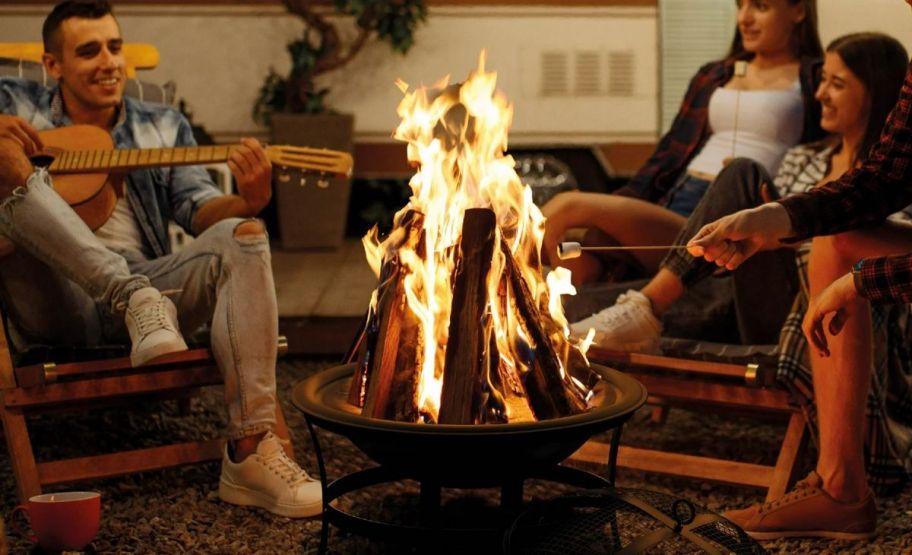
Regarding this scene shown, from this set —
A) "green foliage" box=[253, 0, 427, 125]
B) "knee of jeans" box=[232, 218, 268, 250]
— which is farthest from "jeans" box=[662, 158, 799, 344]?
"green foliage" box=[253, 0, 427, 125]

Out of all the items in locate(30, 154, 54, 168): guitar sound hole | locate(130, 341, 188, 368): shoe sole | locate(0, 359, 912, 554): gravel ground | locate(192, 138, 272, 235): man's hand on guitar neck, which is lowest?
locate(0, 359, 912, 554): gravel ground

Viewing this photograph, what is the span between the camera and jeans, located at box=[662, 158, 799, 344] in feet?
9.02

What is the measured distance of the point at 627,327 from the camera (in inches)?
106

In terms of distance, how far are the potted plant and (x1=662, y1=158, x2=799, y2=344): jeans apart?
3564 millimetres

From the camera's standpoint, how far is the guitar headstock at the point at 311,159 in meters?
2.78

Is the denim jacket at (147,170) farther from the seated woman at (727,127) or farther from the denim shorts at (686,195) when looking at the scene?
the denim shorts at (686,195)

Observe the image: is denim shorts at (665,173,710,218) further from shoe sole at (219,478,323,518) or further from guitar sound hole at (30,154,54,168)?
guitar sound hole at (30,154,54,168)

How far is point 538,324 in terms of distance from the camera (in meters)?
2.02

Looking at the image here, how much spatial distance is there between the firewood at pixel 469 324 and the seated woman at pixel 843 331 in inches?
25.6

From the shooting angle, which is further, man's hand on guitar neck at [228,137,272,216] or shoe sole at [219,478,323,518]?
man's hand on guitar neck at [228,137,272,216]

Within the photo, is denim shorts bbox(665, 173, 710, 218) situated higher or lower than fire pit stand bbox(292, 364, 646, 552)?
higher

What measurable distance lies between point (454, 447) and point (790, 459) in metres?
1.00

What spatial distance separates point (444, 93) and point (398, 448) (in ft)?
2.47

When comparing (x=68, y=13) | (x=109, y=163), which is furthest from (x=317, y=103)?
(x=109, y=163)
